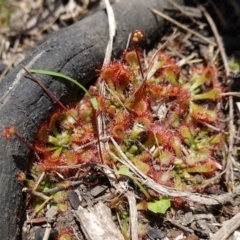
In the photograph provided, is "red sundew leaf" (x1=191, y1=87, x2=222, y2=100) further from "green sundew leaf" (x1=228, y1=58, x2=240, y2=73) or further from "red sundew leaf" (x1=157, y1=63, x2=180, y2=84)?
"green sundew leaf" (x1=228, y1=58, x2=240, y2=73)

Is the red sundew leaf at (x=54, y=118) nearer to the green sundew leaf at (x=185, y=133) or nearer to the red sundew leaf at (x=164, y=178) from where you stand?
the red sundew leaf at (x=164, y=178)

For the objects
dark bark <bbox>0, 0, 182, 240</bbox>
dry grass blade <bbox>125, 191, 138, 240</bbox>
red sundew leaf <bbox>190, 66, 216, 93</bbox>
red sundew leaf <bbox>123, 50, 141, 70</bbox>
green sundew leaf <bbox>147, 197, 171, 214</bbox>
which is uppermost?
dark bark <bbox>0, 0, 182, 240</bbox>

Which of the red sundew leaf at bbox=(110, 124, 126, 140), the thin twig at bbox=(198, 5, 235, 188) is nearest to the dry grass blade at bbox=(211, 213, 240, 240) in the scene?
the thin twig at bbox=(198, 5, 235, 188)

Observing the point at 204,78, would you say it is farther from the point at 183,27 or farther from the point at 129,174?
the point at 129,174

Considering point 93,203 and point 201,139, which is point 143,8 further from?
point 93,203

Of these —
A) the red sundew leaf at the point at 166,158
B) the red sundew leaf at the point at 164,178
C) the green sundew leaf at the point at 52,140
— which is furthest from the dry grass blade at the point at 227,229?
the green sundew leaf at the point at 52,140

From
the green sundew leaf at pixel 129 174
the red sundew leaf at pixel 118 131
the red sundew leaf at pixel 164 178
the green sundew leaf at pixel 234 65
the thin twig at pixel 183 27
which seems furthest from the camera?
the thin twig at pixel 183 27
